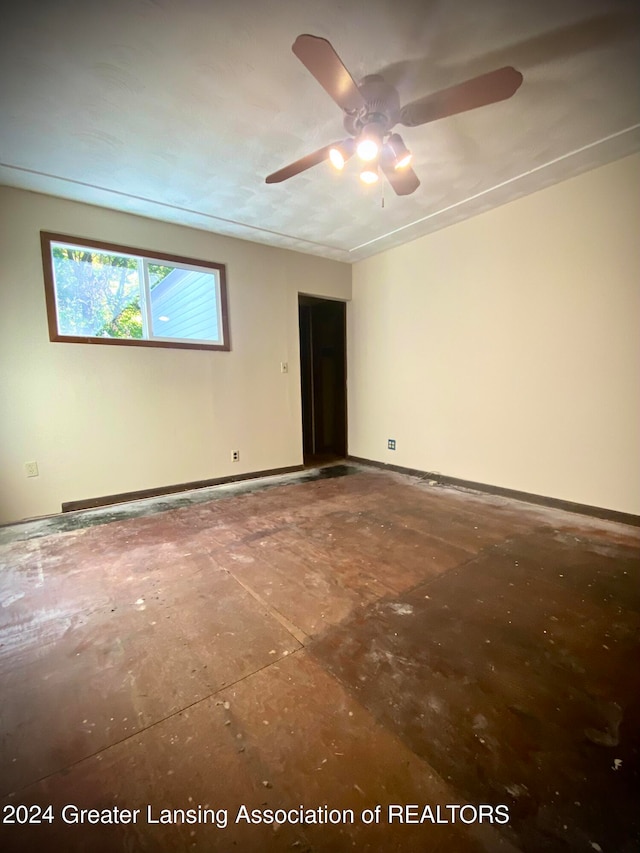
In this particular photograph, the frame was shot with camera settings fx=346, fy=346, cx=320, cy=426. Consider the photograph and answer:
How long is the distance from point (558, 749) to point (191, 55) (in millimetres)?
3227

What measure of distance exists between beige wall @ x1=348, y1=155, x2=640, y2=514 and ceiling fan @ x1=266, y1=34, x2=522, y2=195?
1728 millimetres

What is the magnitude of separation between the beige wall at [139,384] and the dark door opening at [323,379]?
0.73m

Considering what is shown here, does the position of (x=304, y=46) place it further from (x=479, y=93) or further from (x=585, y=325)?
(x=585, y=325)

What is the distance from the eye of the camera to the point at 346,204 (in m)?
3.18

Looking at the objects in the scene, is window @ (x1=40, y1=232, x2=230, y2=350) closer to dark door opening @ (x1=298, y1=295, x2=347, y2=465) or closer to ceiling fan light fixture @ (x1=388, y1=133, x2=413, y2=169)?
dark door opening @ (x1=298, y1=295, x2=347, y2=465)

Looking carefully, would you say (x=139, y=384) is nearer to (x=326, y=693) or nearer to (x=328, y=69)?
(x=328, y=69)

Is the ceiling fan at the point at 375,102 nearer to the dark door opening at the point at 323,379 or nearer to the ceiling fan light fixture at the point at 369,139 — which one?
the ceiling fan light fixture at the point at 369,139

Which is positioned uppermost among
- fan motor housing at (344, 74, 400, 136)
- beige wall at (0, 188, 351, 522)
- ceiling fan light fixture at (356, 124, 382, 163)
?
fan motor housing at (344, 74, 400, 136)

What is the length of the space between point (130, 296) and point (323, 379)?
313 cm

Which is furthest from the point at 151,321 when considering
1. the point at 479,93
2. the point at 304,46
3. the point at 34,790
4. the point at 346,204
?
the point at 34,790

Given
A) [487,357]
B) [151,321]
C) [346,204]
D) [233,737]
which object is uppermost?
[346,204]

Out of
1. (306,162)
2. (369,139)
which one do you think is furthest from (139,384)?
(369,139)

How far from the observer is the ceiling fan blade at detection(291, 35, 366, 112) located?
1.35 meters

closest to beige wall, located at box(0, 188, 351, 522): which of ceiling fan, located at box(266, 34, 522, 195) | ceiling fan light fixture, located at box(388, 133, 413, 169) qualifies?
ceiling fan, located at box(266, 34, 522, 195)
